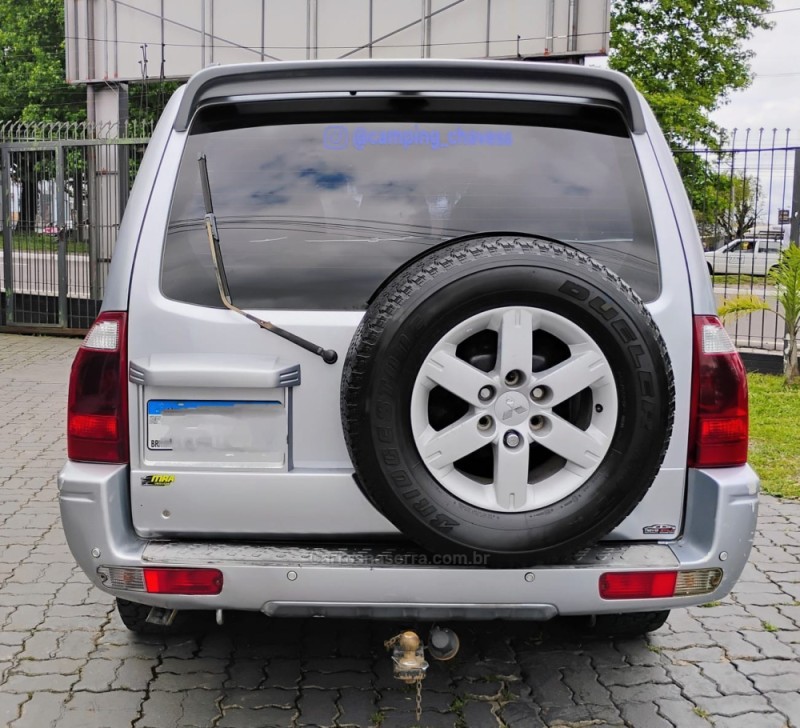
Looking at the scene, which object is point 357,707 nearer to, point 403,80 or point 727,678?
point 727,678

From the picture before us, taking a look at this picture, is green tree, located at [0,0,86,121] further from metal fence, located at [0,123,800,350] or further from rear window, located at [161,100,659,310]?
rear window, located at [161,100,659,310]

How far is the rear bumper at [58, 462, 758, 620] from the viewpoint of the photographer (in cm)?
274

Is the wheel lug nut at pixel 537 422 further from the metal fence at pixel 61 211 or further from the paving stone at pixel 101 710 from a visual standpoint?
the metal fence at pixel 61 211

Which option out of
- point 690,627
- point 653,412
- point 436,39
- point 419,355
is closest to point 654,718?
point 690,627

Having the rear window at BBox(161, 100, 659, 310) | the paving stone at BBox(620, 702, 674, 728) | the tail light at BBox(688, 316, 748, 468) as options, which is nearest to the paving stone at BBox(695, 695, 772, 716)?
the paving stone at BBox(620, 702, 674, 728)

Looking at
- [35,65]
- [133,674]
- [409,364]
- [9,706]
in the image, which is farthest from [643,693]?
[35,65]

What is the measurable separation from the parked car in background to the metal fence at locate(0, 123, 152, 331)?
726cm

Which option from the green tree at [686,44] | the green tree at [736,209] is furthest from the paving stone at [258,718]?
the green tree at [686,44]

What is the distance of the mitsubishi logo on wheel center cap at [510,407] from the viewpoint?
8.59 feet

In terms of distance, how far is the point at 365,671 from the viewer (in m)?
3.56

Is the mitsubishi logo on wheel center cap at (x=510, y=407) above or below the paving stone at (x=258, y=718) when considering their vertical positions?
above

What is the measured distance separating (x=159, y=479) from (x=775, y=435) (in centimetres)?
624

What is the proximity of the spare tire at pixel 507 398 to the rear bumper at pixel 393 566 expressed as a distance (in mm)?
126

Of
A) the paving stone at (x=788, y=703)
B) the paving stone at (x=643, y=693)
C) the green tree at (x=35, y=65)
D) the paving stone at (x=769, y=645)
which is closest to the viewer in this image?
the paving stone at (x=788, y=703)
